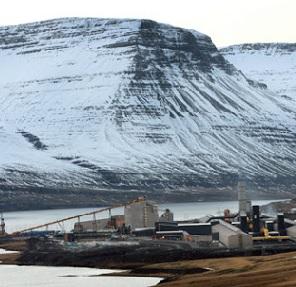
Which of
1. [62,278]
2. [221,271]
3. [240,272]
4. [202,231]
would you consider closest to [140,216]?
[202,231]

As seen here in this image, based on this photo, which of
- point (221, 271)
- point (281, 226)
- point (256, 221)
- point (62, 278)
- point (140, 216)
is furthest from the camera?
point (140, 216)

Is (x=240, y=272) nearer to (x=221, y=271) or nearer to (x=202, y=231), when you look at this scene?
(x=221, y=271)

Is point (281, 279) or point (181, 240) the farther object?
point (181, 240)

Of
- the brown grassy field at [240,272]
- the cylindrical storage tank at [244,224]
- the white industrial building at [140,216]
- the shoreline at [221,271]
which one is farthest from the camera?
the white industrial building at [140,216]

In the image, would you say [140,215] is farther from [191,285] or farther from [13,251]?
[191,285]

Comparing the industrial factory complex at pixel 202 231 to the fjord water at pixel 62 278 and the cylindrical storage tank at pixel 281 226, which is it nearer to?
the cylindrical storage tank at pixel 281 226

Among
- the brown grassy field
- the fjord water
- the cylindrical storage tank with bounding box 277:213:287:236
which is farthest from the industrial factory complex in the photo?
the fjord water

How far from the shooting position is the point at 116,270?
141125 millimetres

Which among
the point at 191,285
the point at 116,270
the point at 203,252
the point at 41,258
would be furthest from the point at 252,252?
the point at 191,285

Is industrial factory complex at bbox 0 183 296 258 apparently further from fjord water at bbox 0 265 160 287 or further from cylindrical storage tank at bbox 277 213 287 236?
fjord water at bbox 0 265 160 287

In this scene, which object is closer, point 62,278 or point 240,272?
point 240,272

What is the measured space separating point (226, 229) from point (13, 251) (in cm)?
3571

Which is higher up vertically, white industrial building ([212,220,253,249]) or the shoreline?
white industrial building ([212,220,253,249])

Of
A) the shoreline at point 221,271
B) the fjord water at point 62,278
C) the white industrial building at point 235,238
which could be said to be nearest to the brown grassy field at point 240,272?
the shoreline at point 221,271
